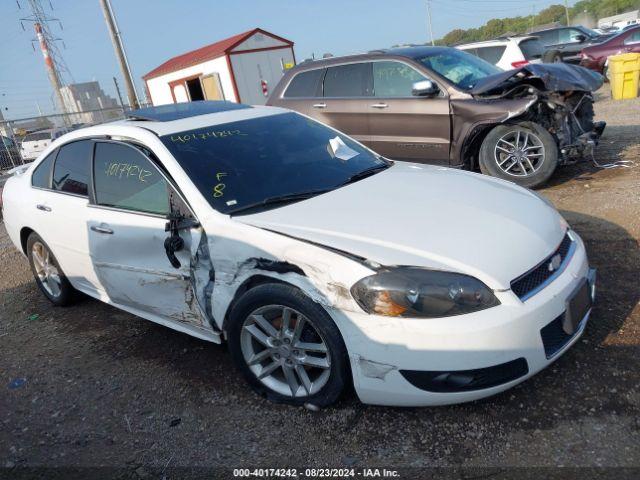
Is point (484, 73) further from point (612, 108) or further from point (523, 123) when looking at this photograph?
point (612, 108)

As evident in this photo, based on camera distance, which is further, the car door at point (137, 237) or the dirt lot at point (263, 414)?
the car door at point (137, 237)

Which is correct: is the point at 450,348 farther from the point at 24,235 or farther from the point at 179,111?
the point at 24,235

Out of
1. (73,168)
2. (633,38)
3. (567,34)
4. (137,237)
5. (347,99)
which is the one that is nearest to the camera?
(137,237)

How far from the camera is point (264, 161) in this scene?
131 inches

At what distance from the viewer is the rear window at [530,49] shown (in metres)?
11.6

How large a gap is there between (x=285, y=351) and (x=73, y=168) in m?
2.39

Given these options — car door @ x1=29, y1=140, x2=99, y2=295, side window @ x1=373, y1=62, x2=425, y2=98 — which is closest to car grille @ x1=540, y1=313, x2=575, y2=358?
car door @ x1=29, y1=140, x2=99, y2=295

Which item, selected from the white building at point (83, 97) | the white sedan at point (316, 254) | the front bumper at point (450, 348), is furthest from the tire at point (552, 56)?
the white building at point (83, 97)


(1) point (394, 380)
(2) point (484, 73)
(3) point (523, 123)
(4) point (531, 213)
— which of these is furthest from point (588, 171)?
(1) point (394, 380)

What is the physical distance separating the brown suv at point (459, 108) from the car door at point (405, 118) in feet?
0.04

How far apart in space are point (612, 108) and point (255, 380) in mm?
10742

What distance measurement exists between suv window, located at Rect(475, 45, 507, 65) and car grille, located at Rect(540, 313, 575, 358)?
10.6 meters

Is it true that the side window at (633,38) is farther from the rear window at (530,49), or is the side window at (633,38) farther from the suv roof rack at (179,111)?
the suv roof rack at (179,111)

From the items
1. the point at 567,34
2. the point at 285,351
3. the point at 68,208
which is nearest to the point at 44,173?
the point at 68,208
